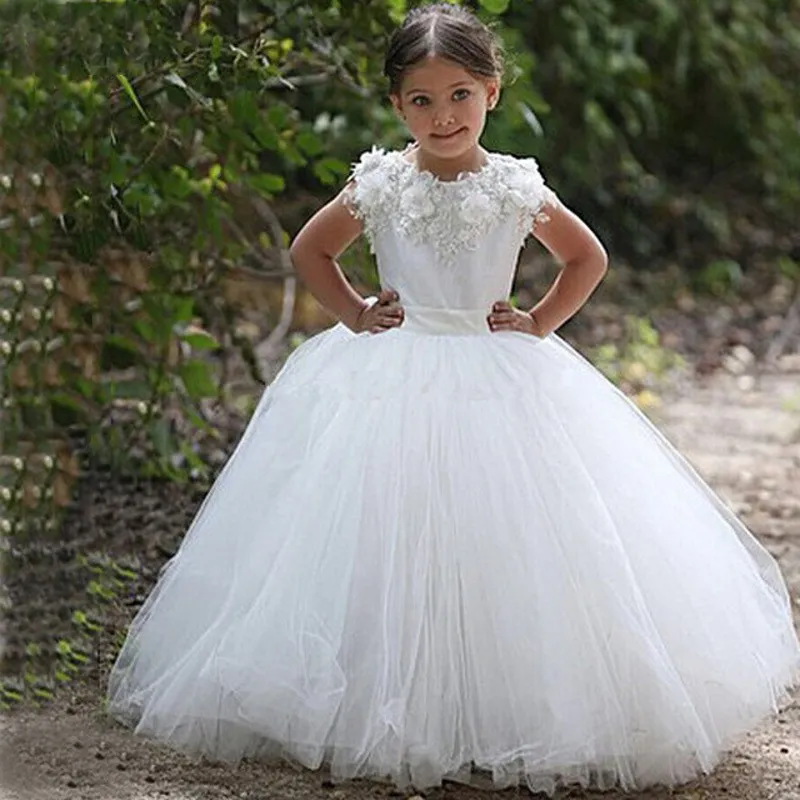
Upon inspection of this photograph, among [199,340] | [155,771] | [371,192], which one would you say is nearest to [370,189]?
[371,192]

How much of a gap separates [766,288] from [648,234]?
0.55 metres

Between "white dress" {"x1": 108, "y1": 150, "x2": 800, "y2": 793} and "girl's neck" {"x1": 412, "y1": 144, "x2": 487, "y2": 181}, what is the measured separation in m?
A: 0.03

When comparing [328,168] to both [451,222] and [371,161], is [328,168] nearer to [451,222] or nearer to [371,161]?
[371,161]

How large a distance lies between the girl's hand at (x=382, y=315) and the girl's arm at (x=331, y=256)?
16 millimetres

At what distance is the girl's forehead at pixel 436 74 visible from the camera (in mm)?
2621

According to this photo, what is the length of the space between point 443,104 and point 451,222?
185 millimetres

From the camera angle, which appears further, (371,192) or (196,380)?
(196,380)

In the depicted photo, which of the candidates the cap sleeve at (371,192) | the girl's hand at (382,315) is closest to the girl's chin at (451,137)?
the cap sleeve at (371,192)

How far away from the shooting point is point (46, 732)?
2783 millimetres

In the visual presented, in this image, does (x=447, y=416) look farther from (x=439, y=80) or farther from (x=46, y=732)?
(x=46, y=732)

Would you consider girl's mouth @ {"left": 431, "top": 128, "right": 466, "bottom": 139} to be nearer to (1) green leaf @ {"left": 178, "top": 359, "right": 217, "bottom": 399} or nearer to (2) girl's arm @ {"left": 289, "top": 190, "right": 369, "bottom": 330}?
(2) girl's arm @ {"left": 289, "top": 190, "right": 369, "bottom": 330}

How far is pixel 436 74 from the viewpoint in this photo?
262 centimetres

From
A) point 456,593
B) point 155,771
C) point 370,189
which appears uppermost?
point 370,189

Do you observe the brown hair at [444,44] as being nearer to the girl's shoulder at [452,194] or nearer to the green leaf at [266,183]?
the girl's shoulder at [452,194]
